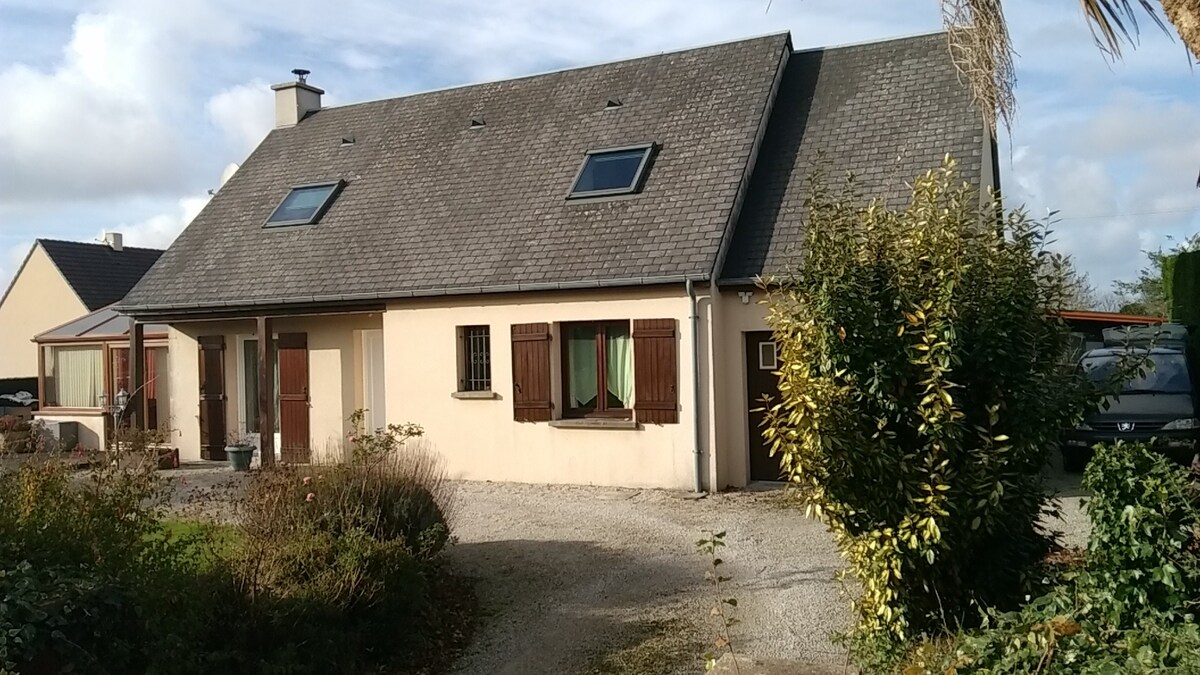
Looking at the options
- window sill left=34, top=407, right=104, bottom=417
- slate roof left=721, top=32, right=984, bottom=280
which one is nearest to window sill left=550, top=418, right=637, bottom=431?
slate roof left=721, top=32, right=984, bottom=280

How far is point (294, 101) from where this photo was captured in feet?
66.0

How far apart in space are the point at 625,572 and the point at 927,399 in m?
3.86

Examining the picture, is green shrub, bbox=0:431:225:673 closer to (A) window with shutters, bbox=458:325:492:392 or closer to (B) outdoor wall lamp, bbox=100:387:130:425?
(A) window with shutters, bbox=458:325:492:392

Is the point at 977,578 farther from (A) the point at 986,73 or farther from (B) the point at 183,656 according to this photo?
(B) the point at 183,656

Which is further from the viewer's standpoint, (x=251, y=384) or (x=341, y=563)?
(x=251, y=384)

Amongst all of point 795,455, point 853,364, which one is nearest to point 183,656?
point 795,455

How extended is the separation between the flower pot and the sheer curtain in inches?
227

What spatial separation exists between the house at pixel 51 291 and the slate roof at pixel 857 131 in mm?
25408

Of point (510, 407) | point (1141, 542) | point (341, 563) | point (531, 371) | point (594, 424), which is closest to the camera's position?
point (1141, 542)

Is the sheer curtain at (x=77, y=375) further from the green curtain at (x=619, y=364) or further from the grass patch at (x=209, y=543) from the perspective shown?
the grass patch at (x=209, y=543)

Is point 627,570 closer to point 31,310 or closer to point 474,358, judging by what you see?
point 474,358

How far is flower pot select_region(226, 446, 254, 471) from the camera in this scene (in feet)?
49.9

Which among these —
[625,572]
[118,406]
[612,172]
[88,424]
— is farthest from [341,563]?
[88,424]

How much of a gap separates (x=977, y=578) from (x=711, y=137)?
931 centimetres
